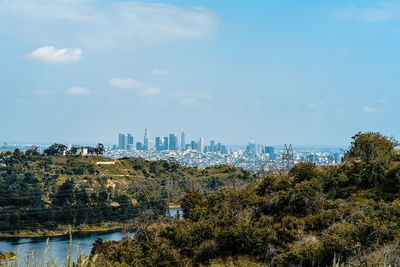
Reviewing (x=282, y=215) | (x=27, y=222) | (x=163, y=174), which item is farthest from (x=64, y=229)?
(x=282, y=215)

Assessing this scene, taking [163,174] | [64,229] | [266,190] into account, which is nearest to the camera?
[266,190]

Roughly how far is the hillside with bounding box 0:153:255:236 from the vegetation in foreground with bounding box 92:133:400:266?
86.7ft

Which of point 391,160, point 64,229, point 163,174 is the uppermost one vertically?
point 391,160

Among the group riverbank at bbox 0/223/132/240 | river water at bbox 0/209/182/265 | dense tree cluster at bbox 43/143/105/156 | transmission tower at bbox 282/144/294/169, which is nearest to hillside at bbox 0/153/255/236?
riverbank at bbox 0/223/132/240

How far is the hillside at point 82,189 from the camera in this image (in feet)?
174

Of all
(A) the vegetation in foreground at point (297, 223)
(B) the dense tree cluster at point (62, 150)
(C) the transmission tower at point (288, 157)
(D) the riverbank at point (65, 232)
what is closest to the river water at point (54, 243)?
(D) the riverbank at point (65, 232)

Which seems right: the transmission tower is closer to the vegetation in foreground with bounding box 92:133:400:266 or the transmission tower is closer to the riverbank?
the vegetation in foreground with bounding box 92:133:400:266

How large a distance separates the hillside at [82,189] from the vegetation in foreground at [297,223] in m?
26.4

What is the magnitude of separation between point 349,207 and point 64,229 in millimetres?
43430

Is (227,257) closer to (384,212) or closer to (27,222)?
(384,212)

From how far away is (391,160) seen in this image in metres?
18.6

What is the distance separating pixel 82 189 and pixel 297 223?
49.5 metres

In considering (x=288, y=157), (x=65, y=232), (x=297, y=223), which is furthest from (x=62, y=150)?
(x=297, y=223)

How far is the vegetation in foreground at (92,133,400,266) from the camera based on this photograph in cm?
1270
